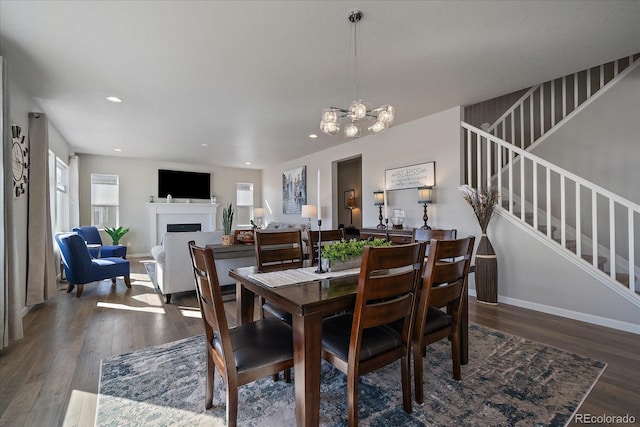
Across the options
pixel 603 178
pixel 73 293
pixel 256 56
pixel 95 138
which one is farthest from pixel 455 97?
pixel 95 138

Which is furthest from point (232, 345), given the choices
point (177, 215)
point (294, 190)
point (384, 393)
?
point (177, 215)

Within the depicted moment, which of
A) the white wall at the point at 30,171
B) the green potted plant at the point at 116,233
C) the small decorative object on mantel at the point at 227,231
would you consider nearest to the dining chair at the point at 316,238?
the small decorative object on mantel at the point at 227,231

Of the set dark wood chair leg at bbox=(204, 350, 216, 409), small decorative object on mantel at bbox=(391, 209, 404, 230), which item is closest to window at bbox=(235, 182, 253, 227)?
small decorative object on mantel at bbox=(391, 209, 404, 230)

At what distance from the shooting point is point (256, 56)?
8.82ft

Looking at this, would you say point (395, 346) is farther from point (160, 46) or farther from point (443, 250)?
point (160, 46)

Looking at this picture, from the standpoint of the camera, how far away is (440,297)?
168 cm

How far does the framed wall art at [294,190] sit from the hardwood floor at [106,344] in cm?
406

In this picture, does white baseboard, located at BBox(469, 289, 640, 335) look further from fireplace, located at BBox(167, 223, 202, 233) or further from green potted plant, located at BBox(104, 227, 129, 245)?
green potted plant, located at BBox(104, 227, 129, 245)

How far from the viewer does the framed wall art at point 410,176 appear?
4328 mm

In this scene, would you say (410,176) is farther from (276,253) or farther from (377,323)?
(377,323)

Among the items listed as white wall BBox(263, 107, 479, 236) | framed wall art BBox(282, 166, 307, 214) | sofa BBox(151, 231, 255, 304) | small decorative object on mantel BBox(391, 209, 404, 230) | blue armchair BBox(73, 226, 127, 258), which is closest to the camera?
sofa BBox(151, 231, 255, 304)

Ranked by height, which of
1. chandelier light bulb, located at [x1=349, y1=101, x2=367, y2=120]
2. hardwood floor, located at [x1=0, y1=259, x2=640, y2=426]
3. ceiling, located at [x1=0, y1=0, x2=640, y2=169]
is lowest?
hardwood floor, located at [x1=0, y1=259, x2=640, y2=426]

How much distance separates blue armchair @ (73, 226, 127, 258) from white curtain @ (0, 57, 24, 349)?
125 inches

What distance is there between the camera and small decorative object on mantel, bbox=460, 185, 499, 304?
11.3ft
